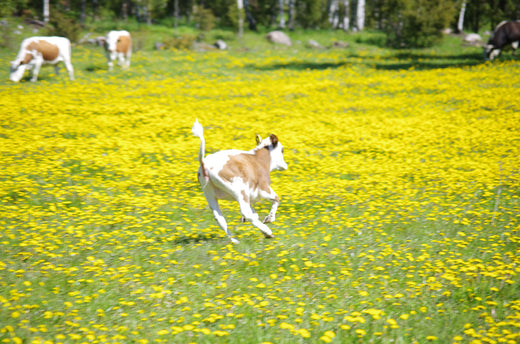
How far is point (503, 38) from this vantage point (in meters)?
34.1

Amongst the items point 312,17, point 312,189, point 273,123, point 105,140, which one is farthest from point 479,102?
point 312,17

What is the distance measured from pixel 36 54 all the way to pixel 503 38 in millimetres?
32061

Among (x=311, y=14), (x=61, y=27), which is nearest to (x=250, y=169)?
(x=61, y=27)

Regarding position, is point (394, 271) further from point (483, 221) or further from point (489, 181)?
point (489, 181)

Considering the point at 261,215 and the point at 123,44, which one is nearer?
the point at 261,215

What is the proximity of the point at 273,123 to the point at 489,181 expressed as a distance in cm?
885

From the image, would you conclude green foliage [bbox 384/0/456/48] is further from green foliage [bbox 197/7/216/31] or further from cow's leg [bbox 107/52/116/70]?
cow's leg [bbox 107/52/116/70]

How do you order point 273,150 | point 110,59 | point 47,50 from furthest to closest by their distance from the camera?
point 110,59 < point 47,50 < point 273,150

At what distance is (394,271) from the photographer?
768 cm

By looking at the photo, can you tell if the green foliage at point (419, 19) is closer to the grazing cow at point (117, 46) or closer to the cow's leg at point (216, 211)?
the grazing cow at point (117, 46)

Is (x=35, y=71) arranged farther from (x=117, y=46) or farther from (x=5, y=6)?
(x=5, y=6)

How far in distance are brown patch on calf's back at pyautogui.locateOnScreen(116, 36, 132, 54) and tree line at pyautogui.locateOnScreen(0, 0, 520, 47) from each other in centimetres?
751

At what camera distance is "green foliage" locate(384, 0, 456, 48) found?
128ft

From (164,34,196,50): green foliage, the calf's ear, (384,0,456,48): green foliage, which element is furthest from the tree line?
the calf's ear
